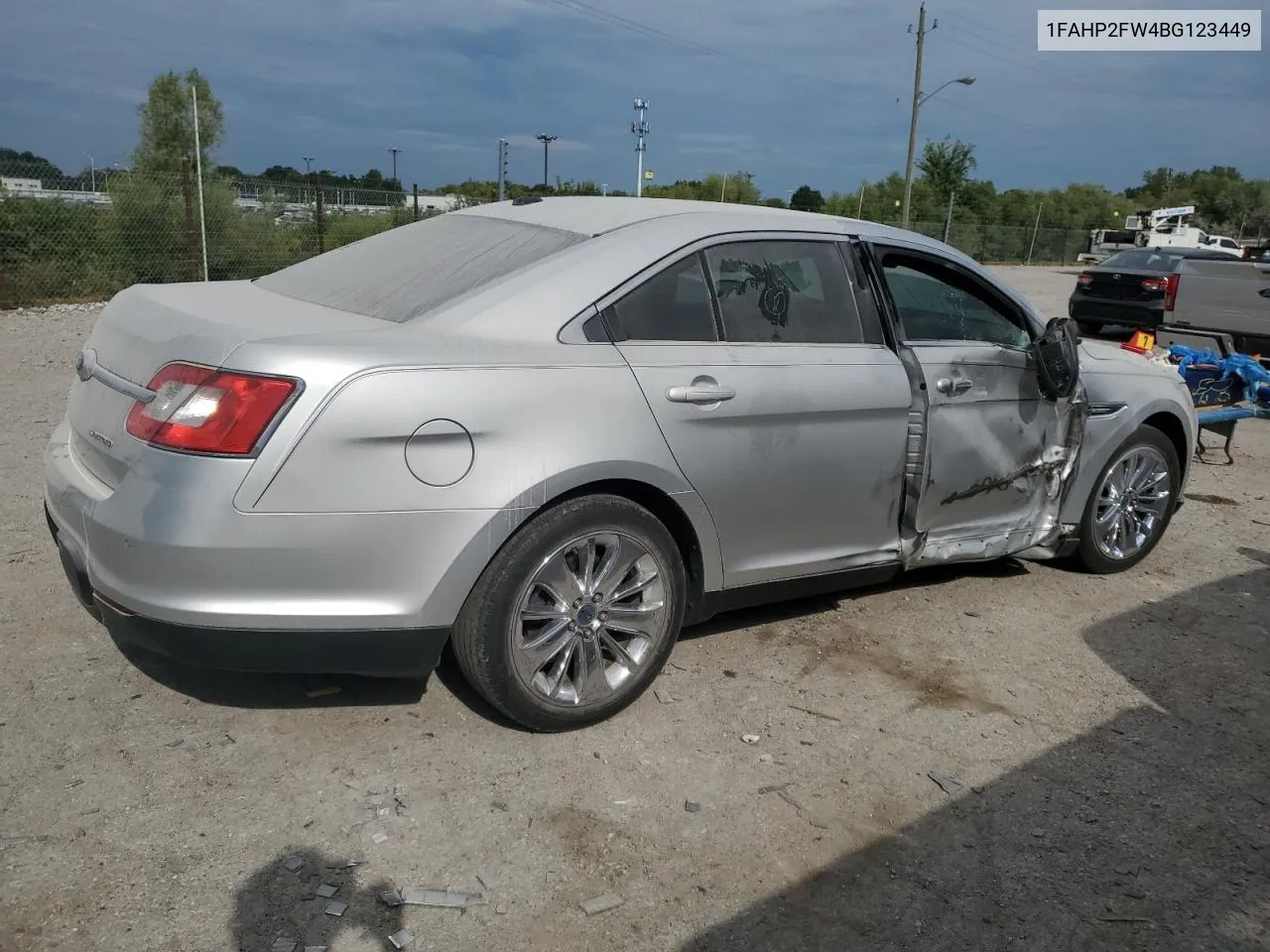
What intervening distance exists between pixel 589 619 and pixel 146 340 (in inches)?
61.3

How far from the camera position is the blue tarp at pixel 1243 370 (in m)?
7.69

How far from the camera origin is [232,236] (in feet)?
52.3

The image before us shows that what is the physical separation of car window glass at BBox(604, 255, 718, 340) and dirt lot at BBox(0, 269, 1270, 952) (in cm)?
127

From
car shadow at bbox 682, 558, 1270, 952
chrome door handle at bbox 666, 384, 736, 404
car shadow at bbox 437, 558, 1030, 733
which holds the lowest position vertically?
car shadow at bbox 682, 558, 1270, 952

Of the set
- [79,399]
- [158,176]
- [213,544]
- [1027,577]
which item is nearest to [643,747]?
[213,544]

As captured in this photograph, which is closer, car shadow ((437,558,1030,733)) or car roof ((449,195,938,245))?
A: car shadow ((437,558,1030,733))

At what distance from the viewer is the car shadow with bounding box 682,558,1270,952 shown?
102 inches

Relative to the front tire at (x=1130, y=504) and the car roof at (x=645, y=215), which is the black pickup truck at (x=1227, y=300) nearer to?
the front tire at (x=1130, y=504)

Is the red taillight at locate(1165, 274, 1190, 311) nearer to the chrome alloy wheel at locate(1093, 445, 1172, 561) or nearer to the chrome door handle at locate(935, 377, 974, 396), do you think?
the chrome alloy wheel at locate(1093, 445, 1172, 561)

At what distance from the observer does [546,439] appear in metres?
3.08

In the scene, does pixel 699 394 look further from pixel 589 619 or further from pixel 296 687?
pixel 296 687

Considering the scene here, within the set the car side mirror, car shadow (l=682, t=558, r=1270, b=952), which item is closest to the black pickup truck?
the car side mirror

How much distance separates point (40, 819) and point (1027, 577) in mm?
4321

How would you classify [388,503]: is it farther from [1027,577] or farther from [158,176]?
[158,176]
